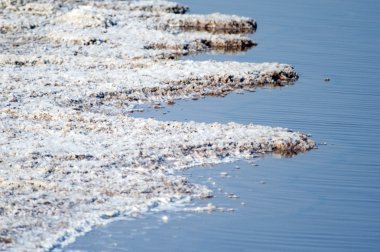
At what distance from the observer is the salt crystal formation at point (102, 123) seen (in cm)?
1091

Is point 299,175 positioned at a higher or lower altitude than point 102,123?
lower

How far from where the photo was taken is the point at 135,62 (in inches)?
741

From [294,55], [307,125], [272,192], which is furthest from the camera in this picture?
[294,55]

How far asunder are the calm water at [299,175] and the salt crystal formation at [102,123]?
15.9 inches

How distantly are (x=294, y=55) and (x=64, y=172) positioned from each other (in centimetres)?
1036

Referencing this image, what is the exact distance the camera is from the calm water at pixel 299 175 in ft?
33.5

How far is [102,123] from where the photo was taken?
46.6 ft

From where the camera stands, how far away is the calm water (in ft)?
33.5

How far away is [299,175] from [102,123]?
3.15 metres

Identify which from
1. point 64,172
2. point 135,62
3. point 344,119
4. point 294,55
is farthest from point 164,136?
point 294,55

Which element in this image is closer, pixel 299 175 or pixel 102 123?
pixel 299 175

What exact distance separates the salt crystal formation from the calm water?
40 centimetres

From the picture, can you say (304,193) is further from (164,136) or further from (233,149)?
(164,136)

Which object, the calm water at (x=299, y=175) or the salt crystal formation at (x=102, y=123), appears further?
the salt crystal formation at (x=102, y=123)
